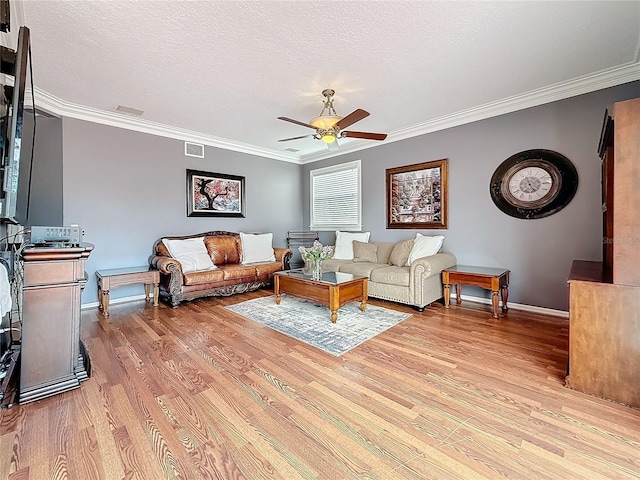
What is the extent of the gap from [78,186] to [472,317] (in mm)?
5267

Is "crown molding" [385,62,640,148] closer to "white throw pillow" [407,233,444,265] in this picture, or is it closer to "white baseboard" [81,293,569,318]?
"white throw pillow" [407,233,444,265]

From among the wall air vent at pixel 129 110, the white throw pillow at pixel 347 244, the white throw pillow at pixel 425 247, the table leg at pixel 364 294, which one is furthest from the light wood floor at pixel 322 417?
the wall air vent at pixel 129 110

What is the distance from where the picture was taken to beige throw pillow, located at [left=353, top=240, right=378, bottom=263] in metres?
4.77

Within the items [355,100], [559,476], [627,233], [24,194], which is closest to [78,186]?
[24,194]

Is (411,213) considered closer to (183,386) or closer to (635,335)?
(635,335)

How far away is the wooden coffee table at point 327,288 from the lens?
3.16m

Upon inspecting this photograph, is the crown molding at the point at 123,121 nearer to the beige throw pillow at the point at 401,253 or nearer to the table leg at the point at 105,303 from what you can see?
the table leg at the point at 105,303

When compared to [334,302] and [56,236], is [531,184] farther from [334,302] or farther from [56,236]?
[56,236]

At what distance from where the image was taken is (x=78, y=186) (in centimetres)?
381

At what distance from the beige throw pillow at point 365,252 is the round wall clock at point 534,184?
1.86 metres

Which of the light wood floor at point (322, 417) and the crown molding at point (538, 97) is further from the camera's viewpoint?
the crown molding at point (538, 97)

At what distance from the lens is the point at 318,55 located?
2547 mm

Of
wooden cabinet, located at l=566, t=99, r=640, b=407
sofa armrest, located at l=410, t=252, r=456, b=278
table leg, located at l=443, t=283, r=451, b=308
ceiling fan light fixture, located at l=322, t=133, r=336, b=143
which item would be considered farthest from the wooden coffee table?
wooden cabinet, located at l=566, t=99, r=640, b=407

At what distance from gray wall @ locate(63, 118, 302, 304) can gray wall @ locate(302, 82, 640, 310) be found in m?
3.64
